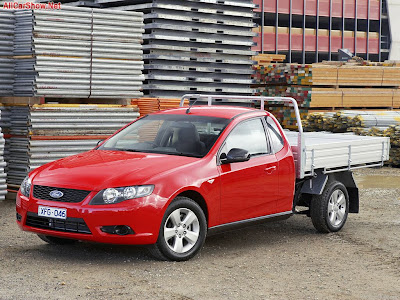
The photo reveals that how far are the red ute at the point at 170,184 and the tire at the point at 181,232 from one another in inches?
A: 0.4

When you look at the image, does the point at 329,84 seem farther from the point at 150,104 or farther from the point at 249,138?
the point at 249,138

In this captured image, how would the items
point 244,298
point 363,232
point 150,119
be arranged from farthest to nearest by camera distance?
point 363,232 → point 150,119 → point 244,298

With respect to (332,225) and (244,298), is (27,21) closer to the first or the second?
(332,225)

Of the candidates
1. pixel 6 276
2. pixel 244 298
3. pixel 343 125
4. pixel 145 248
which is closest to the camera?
pixel 244 298

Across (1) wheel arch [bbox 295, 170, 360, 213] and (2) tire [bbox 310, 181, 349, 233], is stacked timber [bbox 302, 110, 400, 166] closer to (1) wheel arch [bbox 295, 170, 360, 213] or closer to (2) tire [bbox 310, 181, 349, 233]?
(1) wheel arch [bbox 295, 170, 360, 213]

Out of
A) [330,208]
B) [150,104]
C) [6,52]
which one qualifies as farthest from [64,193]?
[150,104]

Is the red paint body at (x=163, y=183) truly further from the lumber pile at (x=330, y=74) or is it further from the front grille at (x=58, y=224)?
the lumber pile at (x=330, y=74)

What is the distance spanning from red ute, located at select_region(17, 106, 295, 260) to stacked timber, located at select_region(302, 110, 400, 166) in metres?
10.6

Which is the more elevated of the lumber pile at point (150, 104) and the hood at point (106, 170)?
the lumber pile at point (150, 104)

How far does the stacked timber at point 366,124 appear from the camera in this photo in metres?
19.1

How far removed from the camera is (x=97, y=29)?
12.9 metres

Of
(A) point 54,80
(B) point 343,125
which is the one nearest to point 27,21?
(A) point 54,80

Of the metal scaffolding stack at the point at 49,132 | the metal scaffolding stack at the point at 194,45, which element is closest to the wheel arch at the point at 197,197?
the metal scaffolding stack at the point at 49,132

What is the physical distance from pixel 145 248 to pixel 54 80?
513cm
